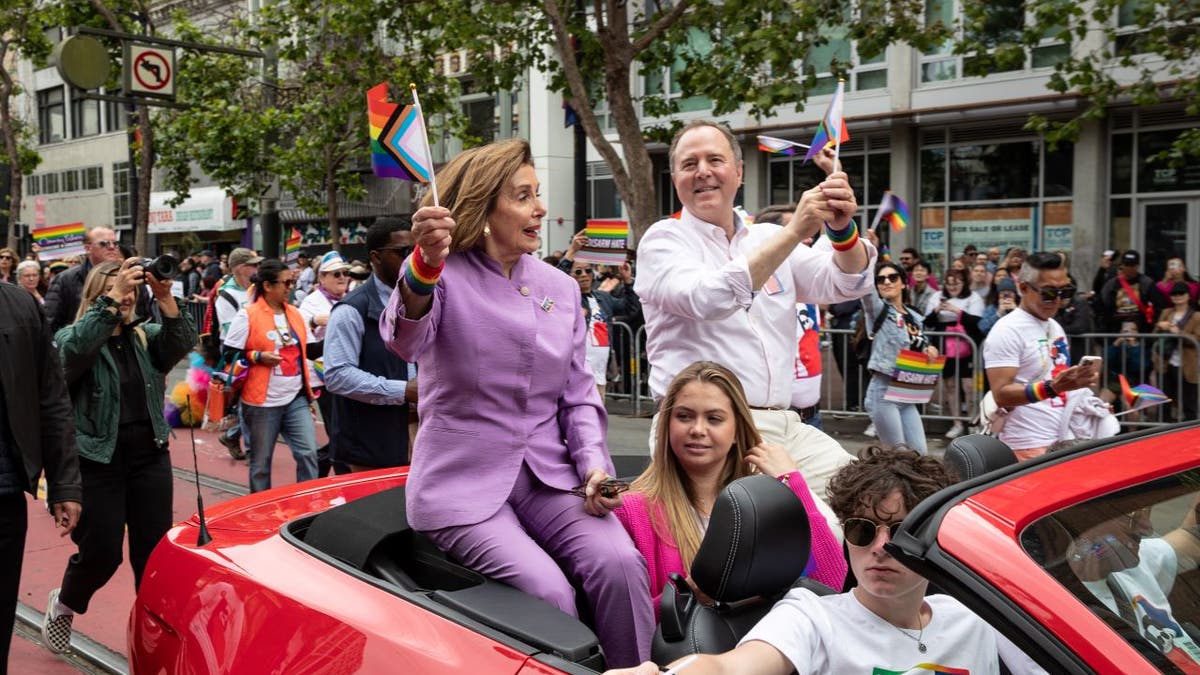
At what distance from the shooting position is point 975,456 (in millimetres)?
2549

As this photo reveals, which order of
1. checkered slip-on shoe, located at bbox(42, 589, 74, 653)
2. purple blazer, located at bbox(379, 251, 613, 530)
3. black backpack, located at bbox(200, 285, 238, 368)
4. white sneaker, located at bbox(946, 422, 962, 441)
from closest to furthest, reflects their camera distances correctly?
1. purple blazer, located at bbox(379, 251, 613, 530)
2. checkered slip-on shoe, located at bbox(42, 589, 74, 653)
3. black backpack, located at bbox(200, 285, 238, 368)
4. white sneaker, located at bbox(946, 422, 962, 441)

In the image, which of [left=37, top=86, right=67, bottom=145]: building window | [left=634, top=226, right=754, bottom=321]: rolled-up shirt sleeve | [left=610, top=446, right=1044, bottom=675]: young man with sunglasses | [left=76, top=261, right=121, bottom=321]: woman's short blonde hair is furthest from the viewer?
[left=37, top=86, right=67, bottom=145]: building window

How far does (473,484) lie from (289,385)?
467 cm

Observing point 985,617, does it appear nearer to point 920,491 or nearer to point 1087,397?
point 920,491

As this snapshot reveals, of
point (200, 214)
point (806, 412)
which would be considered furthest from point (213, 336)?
point (200, 214)

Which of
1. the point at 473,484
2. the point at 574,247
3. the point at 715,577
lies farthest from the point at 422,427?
the point at 574,247

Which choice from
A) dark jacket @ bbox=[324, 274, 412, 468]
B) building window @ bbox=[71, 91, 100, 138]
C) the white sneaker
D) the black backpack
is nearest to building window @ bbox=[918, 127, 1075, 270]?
the white sneaker

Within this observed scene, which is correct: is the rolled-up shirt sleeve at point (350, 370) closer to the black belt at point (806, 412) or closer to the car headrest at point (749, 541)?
the black belt at point (806, 412)

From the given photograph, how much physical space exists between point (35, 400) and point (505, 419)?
190 centimetres

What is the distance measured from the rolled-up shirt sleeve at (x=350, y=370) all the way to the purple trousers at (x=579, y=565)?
7.99ft

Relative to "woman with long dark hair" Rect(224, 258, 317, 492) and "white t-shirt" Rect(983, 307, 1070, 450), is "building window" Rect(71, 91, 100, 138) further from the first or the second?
"white t-shirt" Rect(983, 307, 1070, 450)

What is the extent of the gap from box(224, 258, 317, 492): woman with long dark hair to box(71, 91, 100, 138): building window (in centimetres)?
3714

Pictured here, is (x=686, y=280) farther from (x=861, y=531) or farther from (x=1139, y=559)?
(x=1139, y=559)

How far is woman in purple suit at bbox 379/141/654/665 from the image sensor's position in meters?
2.68
